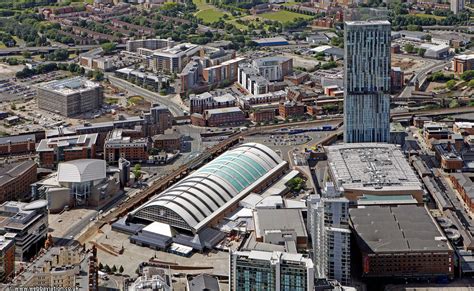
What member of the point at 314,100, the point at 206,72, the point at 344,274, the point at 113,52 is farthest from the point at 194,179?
the point at 113,52

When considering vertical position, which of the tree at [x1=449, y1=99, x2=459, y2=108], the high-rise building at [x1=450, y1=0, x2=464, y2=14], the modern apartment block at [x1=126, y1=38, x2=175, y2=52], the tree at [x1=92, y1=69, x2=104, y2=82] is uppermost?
the high-rise building at [x1=450, y1=0, x2=464, y2=14]

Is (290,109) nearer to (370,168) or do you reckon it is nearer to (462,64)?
(370,168)

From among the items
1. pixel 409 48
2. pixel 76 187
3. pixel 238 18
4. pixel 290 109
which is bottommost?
pixel 76 187

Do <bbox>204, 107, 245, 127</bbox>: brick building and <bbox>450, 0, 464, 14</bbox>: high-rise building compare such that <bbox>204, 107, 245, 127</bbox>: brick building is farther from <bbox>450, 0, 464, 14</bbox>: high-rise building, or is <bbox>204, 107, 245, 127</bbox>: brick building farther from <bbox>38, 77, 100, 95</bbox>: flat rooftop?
<bbox>450, 0, 464, 14</bbox>: high-rise building

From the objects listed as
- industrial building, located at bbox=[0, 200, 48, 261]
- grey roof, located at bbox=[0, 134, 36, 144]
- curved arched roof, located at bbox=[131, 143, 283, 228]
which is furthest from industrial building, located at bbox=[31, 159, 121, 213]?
grey roof, located at bbox=[0, 134, 36, 144]

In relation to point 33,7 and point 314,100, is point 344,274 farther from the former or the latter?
point 33,7

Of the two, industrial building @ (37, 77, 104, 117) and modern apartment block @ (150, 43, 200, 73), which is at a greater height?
modern apartment block @ (150, 43, 200, 73)

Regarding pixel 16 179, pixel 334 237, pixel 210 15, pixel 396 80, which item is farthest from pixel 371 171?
pixel 210 15
